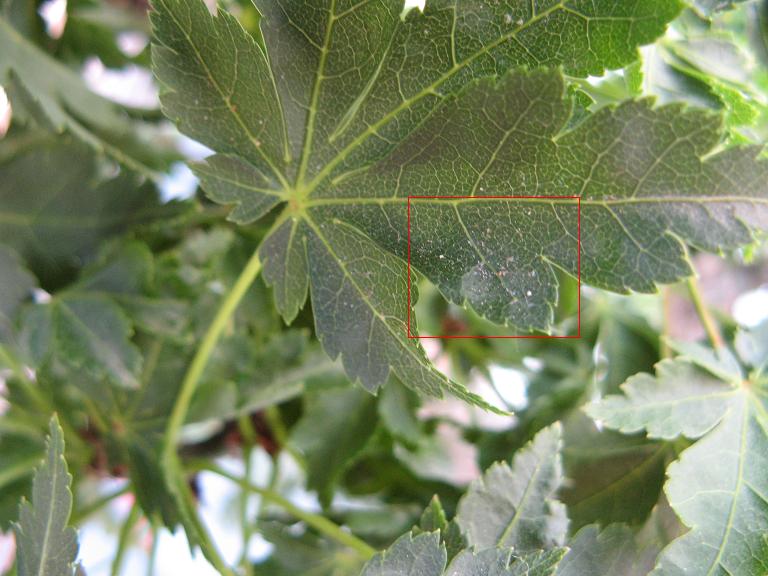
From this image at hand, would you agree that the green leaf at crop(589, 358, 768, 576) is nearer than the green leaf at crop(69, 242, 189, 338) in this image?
Yes

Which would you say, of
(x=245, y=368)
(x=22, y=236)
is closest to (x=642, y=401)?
(x=245, y=368)

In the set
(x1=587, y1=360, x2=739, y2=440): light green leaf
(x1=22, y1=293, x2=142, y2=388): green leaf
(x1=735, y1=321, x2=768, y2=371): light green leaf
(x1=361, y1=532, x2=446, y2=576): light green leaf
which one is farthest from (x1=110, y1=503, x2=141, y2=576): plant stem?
(x1=735, y1=321, x2=768, y2=371): light green leaf

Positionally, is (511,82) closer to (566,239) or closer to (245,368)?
(566,239)

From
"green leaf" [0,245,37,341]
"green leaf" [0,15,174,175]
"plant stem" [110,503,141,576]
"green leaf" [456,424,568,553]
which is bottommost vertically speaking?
"green leaf" [456,424,568,553]

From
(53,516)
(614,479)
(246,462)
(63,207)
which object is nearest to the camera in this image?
(53,516)

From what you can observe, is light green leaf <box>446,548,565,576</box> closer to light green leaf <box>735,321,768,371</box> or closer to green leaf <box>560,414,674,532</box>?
green leaf <box>560,414,674,532</box>

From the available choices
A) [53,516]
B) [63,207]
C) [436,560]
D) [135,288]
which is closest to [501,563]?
[436,560]

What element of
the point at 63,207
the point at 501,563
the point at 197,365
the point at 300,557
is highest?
the point at 63,207

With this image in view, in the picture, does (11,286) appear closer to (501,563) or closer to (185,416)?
(185,416)
